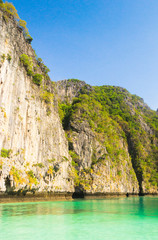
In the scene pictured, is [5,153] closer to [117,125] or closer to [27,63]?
[27,63]

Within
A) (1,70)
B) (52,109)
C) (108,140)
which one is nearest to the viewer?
(1,70)

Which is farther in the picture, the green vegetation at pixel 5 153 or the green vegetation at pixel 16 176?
the green vegetation at pixel 16 176

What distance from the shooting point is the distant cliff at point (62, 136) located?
82.6 feet

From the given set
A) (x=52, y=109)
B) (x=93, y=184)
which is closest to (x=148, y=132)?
(x=93, y=184)

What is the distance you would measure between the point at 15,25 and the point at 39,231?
99.6ft

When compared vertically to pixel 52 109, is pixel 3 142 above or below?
below

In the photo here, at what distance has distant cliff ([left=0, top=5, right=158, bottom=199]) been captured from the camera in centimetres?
2519

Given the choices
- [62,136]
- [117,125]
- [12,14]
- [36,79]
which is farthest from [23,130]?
[117,125]

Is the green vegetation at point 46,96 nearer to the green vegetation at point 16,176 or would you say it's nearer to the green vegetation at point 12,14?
the green vegetation at point 12,14

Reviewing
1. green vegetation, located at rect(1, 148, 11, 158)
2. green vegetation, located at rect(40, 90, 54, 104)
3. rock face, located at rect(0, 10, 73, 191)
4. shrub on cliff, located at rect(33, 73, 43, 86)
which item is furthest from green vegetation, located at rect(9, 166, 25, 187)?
shrub on cliff, located at rect(33, 73, 43, 86)

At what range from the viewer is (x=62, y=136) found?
41750 mm

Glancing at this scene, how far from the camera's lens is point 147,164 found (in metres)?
61.4

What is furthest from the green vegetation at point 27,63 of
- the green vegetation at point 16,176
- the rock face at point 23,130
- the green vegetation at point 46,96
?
the green vegetation at point 16,176

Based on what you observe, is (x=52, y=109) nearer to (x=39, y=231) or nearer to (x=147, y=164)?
(x=39, y=231)
